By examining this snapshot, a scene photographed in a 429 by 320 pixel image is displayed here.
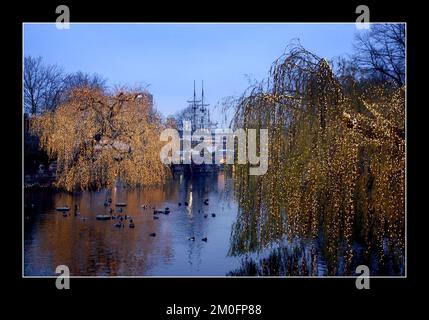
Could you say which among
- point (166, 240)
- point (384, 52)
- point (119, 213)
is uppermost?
point (384, 52)

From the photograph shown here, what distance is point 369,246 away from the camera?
3674mm

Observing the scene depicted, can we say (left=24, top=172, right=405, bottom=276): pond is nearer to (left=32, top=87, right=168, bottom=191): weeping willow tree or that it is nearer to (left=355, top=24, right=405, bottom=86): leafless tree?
(left=32, top=87, right=168, bottom=191): weeping willow tree

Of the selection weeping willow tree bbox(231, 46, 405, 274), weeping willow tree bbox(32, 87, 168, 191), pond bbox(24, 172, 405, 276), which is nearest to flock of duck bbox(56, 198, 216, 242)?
pond bbox(24, 172, 405, 276)

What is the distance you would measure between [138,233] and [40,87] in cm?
187

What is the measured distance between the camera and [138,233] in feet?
15.2

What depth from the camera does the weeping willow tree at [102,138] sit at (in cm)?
521

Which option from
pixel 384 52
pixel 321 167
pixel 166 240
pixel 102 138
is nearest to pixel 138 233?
pixel 166 240

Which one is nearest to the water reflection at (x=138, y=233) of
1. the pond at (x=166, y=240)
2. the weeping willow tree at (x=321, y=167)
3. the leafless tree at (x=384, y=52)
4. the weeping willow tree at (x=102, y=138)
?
the pond at (x=166, y=240)

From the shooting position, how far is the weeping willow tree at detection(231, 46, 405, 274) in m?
3.46

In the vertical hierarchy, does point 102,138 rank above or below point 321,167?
above

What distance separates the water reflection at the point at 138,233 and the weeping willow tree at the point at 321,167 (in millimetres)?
514

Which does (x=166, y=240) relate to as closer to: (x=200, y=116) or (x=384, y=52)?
(x=200, y=116)
